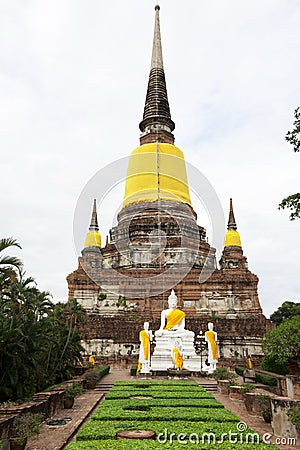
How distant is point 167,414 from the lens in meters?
9.02

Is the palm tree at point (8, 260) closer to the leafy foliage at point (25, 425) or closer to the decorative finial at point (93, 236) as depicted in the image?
the leafy foliage at point (25, 425)

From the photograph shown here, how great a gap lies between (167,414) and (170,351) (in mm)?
11436

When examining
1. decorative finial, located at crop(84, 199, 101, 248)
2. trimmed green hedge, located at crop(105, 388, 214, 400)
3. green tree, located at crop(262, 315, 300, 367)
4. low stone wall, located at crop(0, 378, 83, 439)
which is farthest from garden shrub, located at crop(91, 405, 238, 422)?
decorative finial, located at crop(84, 199, 101, 248)

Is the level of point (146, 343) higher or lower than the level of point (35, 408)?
higher

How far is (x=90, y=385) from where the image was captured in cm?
1522

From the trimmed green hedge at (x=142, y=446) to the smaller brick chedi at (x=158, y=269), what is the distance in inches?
734

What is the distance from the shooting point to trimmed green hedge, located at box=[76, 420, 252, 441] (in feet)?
23.9

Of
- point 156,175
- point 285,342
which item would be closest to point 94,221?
point 156,175

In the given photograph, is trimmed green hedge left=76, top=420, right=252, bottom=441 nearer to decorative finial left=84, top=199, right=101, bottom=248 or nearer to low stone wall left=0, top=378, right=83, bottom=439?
low stone wall left=0, top=378, right=83, bottom=439

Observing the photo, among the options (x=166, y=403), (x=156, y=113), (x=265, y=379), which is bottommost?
(x=166, y=403)

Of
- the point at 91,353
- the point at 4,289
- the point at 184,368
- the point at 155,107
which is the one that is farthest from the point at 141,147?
the point at 4,289

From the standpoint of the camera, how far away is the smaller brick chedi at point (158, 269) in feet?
84.2

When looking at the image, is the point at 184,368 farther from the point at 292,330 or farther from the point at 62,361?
the point at 292,330

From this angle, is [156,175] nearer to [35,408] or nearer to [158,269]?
[158,269]
